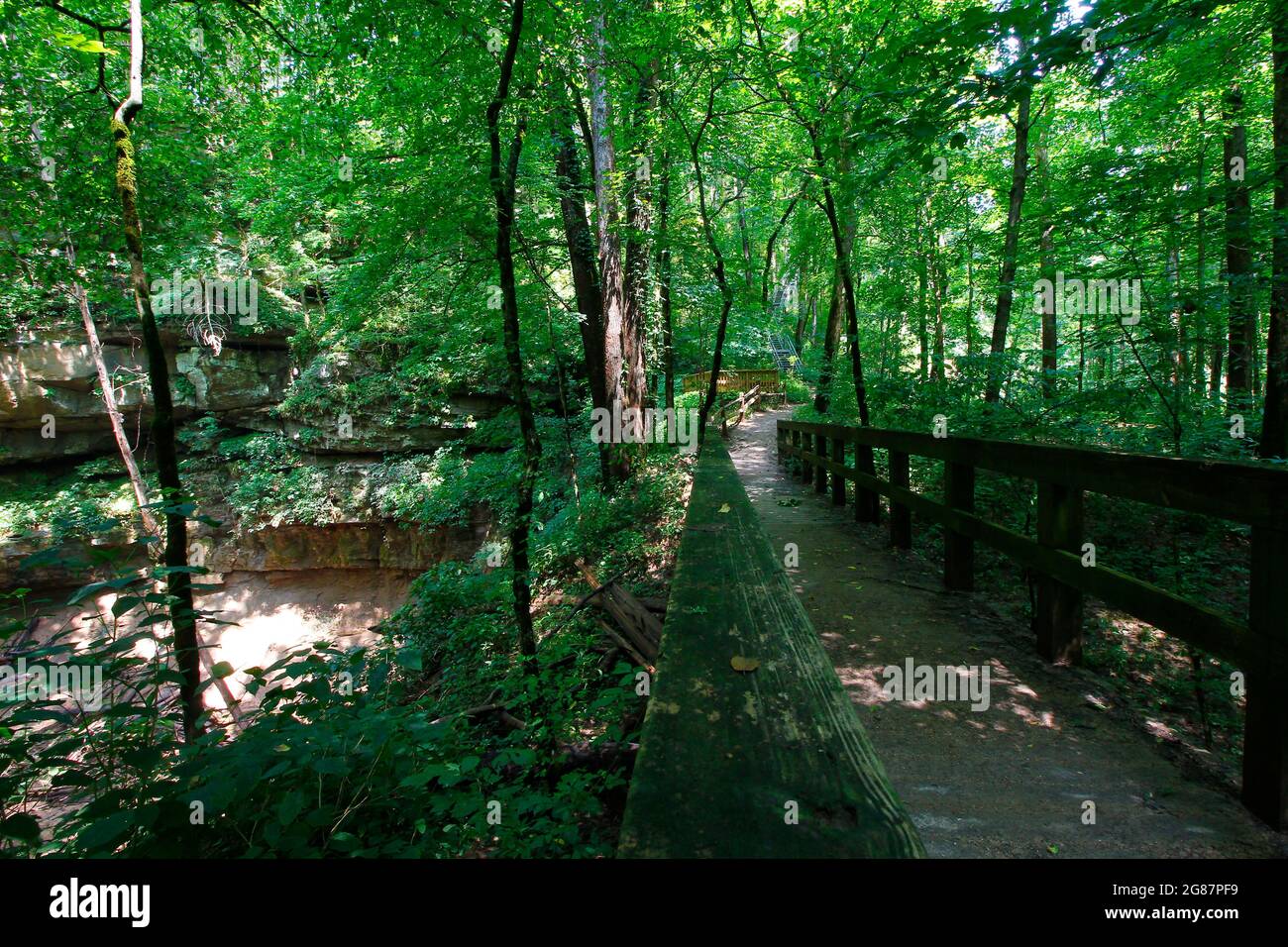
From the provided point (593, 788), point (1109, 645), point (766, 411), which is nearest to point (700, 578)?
point (593, 788)

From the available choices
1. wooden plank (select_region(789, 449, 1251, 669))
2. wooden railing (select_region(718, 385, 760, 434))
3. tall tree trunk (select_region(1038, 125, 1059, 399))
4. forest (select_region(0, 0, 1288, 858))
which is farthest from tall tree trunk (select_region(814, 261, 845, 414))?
wooden plank (select_region(789, 449, 1251, 669))

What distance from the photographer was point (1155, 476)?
7.41 ft

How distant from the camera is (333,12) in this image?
5.98 meters

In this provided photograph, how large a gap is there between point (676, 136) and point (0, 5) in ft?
25.6

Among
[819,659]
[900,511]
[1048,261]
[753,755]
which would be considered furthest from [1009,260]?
[753,755]

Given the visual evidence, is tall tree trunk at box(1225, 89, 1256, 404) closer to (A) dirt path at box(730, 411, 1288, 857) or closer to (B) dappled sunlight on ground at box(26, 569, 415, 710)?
(A) dirt path at box(730, 411, 1288, 857)

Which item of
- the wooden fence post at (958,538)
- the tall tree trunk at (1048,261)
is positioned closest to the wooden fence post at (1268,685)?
the wooden fence post at (958,538)

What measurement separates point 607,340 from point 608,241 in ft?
5.17

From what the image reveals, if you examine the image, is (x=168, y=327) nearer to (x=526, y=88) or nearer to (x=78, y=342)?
(x=78, y=342)

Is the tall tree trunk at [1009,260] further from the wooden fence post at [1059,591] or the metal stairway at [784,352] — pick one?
the metal stairway at [784,352]

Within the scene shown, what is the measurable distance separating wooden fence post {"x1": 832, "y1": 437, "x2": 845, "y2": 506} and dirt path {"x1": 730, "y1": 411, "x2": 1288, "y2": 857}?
3.43 meters

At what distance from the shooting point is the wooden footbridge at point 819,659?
2.80 ft
